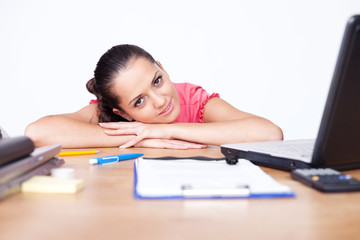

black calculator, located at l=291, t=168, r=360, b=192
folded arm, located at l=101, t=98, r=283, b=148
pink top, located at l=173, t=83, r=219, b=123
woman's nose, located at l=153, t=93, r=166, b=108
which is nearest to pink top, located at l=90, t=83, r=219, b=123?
pink top, located at l=173, t=83, r=219, b=123

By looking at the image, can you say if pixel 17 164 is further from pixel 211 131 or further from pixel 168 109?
pixel 168 109

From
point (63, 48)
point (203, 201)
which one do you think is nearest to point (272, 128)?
point (203, 201)

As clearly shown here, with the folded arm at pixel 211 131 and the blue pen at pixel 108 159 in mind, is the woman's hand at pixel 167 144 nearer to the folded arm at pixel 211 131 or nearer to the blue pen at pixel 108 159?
the folded arm at pixel 211 131

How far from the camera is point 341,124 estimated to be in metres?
0.58

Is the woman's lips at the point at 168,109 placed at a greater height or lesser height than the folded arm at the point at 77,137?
greater

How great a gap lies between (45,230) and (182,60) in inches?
99.9

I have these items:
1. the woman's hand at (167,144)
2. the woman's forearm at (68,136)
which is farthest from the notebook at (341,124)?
the woman's forearm at (68,136)

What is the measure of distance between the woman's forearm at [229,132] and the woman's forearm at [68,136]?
0.19 meters

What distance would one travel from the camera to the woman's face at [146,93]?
1307 millimetres

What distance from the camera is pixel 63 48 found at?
2.83m

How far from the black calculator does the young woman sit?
56 cm

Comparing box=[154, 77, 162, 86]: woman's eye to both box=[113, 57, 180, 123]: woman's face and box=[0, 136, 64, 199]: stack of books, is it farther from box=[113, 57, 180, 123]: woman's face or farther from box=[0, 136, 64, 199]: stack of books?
box=[0, 136, 64, 199]: stack of books

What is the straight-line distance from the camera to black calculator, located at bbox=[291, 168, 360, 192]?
537 millimetres

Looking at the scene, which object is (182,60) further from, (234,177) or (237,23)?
(234,177)
